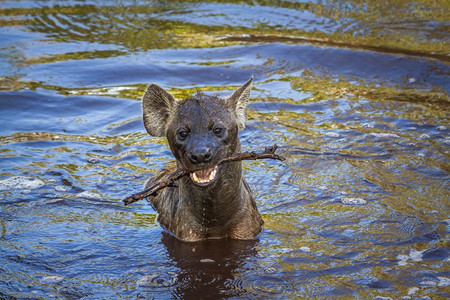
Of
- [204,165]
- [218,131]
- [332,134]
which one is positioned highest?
[218,131]

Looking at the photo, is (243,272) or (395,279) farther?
(243,272)

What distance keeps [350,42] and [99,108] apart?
4861mm

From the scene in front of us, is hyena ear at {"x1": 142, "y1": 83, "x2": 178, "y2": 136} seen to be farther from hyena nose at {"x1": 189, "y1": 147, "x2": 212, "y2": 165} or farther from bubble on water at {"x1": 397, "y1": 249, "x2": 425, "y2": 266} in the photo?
bubble on water at {"x1": 397, "y1": 249, "x2": 425, "y2": 266}

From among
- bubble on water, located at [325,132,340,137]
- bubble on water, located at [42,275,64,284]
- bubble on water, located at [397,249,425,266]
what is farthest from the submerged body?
bubble on water, located at [325,132,340,137]

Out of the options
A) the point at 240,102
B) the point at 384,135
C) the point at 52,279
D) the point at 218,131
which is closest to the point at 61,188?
the point at 52,279

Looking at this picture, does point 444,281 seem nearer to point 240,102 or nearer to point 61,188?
point 240,102

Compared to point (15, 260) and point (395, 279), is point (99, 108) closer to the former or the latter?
point (15, 260)

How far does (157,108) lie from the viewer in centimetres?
638

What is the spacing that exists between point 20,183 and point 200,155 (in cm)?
302

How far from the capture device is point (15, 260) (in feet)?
19.3

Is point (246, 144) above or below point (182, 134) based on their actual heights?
below

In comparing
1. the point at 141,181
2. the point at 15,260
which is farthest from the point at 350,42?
the point at 15,260

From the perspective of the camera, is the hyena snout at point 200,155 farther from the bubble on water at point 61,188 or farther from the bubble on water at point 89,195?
the bubble on water at point 61,188

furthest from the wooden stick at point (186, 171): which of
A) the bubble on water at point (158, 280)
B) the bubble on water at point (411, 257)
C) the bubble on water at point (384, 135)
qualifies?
the bubble on water at point (384, 135)
